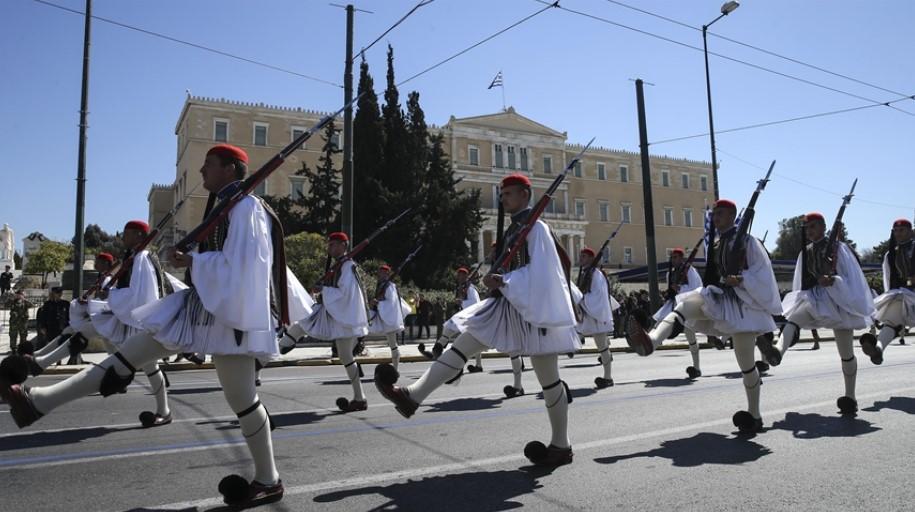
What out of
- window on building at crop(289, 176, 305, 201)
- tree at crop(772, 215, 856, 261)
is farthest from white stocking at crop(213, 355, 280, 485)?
tree at crop(772, 215, 856, 261)

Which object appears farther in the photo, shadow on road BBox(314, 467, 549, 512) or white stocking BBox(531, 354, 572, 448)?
white stocking BBox(531, 354, 572, 448)

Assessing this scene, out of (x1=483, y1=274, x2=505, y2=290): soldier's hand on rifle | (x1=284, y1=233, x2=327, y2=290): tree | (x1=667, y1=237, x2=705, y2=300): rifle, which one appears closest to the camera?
(x1=483, y1=274, x2=505, y2=290): soldier's hand on rifle

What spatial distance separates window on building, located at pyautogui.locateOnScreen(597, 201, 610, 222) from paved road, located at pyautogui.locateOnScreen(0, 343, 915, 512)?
7670cm

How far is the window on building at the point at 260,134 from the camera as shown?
64.7 metres

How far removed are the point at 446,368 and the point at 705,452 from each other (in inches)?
92.0

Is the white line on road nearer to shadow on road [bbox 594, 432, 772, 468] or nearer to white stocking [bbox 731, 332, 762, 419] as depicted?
shadow on road [bbox 594, 432, 772, 468]

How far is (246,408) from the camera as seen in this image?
148 inches

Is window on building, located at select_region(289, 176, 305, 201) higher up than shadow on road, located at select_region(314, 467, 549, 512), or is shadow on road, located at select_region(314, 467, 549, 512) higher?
window on building, located at select_region(289, 176, 305, 201)

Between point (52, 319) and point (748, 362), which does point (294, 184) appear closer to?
point (52, 319)

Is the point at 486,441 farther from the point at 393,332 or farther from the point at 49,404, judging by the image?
the point at 393,332

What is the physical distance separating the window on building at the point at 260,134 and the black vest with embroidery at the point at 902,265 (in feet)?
203

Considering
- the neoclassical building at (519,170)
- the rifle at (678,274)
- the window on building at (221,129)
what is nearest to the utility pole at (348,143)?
the rifle at (678,274)

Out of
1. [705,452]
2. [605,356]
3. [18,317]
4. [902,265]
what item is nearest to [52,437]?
[705,452]

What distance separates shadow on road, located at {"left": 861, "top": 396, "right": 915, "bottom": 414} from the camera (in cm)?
707
